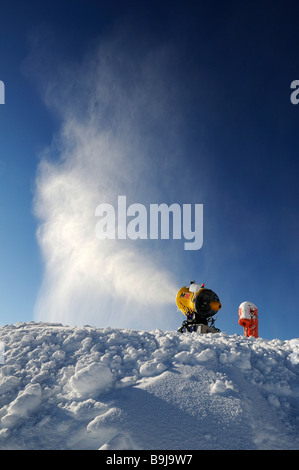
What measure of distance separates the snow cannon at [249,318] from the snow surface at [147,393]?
638cm

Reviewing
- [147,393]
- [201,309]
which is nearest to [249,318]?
[201,309]

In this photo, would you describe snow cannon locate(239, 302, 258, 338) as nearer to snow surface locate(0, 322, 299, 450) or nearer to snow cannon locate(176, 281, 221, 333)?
snow cannon locate(176, 281, 221, 333)

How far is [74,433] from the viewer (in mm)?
5551

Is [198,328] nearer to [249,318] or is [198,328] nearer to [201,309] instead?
[201,309]

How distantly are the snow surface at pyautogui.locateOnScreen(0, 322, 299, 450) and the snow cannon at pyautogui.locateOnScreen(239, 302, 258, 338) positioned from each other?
638cm

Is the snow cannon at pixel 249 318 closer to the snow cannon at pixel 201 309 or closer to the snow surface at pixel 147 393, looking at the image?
the snow cannon at pixel 201 309

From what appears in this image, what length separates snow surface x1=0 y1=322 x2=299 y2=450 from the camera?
544 cm

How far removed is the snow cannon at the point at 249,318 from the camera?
1523 cm

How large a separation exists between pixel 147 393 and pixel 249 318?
10.6 meters

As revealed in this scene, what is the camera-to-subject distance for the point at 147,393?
6.39 meters

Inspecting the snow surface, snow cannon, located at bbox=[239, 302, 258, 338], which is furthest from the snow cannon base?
the snow surface
